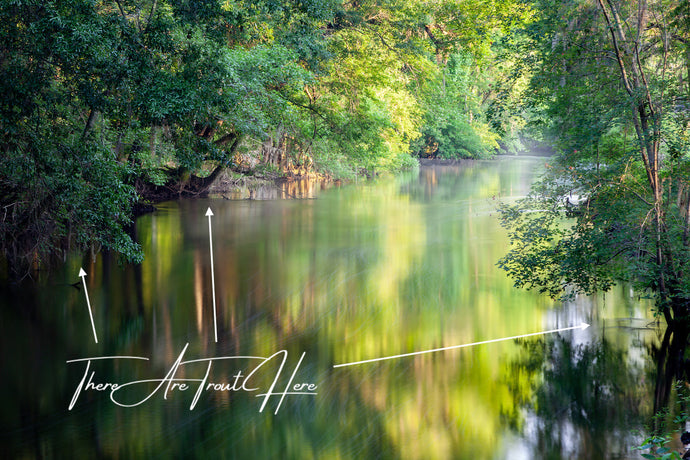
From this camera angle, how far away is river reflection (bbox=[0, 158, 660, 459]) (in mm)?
8070

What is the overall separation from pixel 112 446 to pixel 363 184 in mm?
32262

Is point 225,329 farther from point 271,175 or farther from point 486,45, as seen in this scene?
point 271,175

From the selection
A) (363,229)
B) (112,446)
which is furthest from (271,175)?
(112,446)

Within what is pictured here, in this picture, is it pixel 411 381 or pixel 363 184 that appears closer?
pixel 411 381

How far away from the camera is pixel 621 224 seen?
10.7 m

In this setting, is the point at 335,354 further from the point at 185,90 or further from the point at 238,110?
the point at 238,110

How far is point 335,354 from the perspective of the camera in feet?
36.4

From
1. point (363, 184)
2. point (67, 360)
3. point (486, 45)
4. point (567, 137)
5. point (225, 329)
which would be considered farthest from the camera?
point (363, 184)

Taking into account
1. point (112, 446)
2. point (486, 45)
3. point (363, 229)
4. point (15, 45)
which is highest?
point (486, 45)

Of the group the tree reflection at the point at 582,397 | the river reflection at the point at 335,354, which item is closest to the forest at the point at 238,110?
the tree reflection at the point at 582,397

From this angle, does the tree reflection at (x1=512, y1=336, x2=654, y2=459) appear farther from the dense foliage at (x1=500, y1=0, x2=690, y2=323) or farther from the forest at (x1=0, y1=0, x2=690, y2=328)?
the forest at (x1=0, y1=0, x2=690, y2=328)

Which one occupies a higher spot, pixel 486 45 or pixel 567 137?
pixel 486 45

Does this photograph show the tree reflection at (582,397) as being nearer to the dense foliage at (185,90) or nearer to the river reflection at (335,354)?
the river reflection at (335,354)

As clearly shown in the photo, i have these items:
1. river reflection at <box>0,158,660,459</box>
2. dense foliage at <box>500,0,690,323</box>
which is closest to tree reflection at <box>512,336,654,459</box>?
river reflection at <box>0,158,660,459</box>
